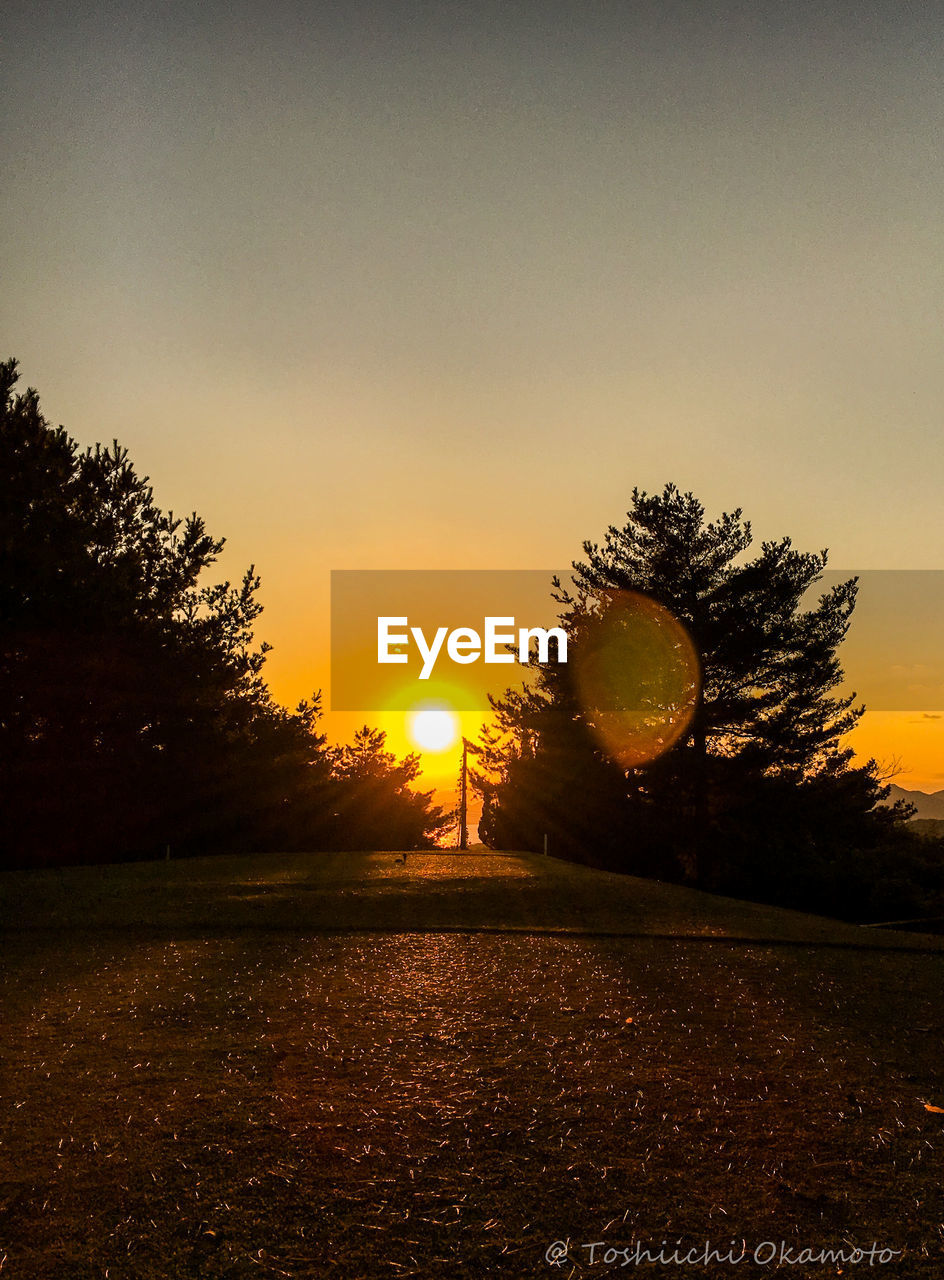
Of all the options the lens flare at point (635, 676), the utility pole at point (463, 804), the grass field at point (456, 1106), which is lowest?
the utility pole at point (463, 804)

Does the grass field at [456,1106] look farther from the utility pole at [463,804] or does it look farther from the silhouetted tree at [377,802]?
the utility pole at [463,804]

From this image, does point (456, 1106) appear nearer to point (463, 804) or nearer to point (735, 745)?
point (735, 745)

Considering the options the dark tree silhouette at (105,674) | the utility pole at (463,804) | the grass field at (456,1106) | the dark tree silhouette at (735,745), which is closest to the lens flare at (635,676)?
the dark tree silhouette at (735,745)

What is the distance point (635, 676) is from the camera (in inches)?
1430

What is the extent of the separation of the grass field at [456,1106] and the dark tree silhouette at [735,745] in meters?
26.9

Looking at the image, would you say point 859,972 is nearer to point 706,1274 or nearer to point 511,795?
point 706,1274

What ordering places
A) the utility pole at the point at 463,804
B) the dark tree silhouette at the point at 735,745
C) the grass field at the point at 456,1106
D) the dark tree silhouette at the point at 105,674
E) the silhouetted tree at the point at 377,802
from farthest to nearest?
the utility pole at the point at 463,804, the silhouetted tree at the point at 377,802, the dark tree silhouette at the point at 735,745, the dark tree silhouette at the point at 105,674, the grass field at the point at 456,1106

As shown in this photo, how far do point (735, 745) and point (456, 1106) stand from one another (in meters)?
33.0

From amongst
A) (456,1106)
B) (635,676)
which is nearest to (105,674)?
(635,676)

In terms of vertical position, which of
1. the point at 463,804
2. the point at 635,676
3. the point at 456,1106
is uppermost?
the point at 635,676

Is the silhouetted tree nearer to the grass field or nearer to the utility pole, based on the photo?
the utility pole

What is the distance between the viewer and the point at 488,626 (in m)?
36.4

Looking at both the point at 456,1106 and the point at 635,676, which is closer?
the point at 456,1106

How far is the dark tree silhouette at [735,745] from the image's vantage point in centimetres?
3516
